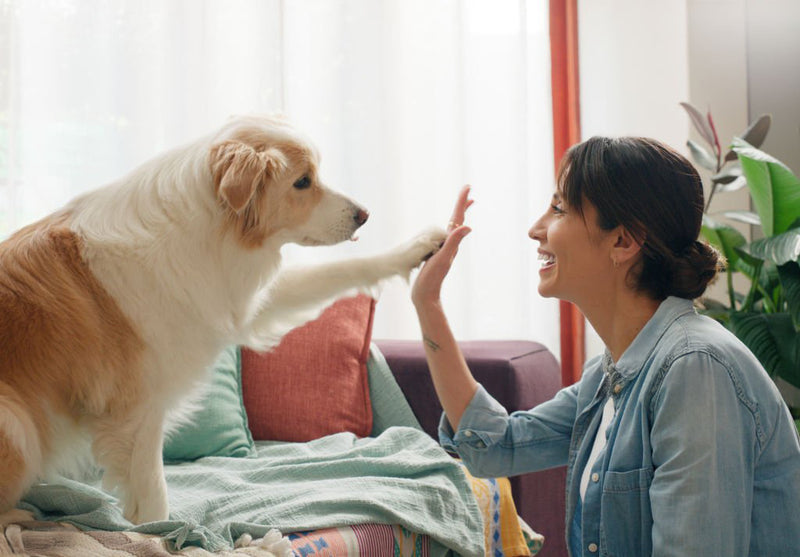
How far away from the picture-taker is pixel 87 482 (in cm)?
190

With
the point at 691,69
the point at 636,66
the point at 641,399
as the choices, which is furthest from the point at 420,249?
the point at 691,69

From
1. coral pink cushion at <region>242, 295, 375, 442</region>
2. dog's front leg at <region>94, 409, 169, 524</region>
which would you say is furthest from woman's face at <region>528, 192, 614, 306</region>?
coral pink cushion at <region>242, 295, 375, 442</region>

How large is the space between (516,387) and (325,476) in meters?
0.59

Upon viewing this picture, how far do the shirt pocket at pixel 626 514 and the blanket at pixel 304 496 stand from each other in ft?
1.92

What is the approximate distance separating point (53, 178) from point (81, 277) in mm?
1416

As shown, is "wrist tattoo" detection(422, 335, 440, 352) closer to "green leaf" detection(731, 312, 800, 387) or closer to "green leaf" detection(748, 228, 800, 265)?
"green leaf" detection(748, 228, 800, 265)

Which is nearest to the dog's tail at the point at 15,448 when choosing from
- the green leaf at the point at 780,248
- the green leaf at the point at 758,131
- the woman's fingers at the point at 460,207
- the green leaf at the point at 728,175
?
the woman's fingers at the point at 460,207

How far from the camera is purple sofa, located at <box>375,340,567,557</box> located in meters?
2.22

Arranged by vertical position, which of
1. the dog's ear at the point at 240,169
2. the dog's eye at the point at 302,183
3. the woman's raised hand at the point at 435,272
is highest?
the dog's ear at the point at 240,169

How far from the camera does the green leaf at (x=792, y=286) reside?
8.00ft

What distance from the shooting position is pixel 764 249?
246 centimetres

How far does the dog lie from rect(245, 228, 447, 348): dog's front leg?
115 millimetres

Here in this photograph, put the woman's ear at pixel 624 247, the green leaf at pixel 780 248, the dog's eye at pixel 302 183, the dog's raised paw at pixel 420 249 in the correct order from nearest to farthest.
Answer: the woman's ear at pixel 624 247 < the dog's eye at pixel 302 183 < the dog's raised paw at pixel 420 249 < the green leaf at pixel 780 248

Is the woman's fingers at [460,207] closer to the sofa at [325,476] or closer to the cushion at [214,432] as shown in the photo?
the sofa at [325,476]
